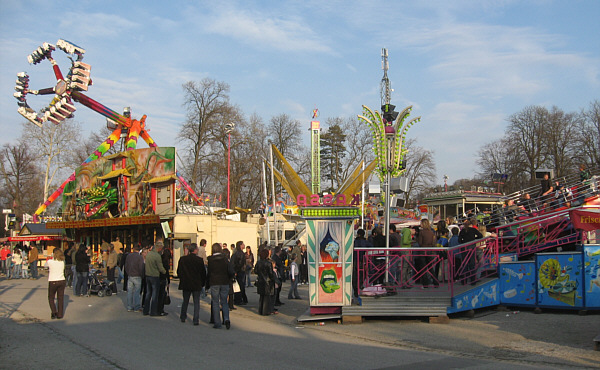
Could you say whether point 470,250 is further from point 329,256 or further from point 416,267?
point 329,256

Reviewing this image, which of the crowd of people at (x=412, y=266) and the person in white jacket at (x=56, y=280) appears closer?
the crowd of people at (x=412, y=266)

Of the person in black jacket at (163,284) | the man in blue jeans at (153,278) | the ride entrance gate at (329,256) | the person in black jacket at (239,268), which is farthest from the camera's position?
the person in black jacket at (239,268)

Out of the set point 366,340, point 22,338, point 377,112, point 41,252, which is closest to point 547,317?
point 366,340

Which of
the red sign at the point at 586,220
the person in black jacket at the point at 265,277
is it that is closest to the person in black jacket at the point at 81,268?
the person in black jacket at the point at 265,277

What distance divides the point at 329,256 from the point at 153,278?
4.40m

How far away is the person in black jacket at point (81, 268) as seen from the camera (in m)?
18.0

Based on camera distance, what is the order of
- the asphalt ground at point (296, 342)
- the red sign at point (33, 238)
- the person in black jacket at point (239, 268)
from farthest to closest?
the red sign at point (33, 238) → the person in black jacket at point (239, 268) → the asphalt ground at point (296, 342)

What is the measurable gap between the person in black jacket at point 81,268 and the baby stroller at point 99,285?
0.30 m

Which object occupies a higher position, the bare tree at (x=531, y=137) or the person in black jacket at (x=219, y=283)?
the bare tree at (x=531, y=137)

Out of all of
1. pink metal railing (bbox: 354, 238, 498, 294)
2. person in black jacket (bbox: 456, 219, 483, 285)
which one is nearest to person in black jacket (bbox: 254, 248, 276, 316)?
pink metal railing (bbox: 354, 238, 498, 294)

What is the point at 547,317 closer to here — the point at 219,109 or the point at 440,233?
the point at 440,233

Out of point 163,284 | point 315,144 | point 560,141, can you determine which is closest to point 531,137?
point 560,141

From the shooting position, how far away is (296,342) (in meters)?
10.3

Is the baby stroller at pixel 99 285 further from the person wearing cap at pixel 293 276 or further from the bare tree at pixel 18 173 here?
the bare tree at pixel 18 173
